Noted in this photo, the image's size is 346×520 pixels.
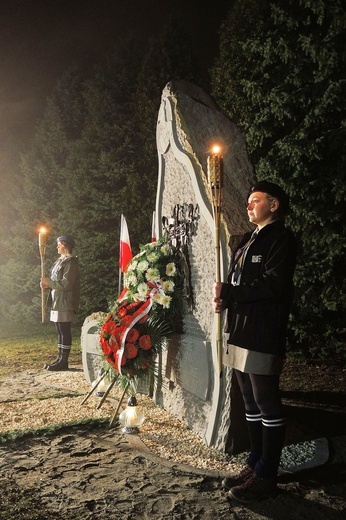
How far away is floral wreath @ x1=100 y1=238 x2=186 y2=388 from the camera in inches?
192

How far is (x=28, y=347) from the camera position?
1057 cm

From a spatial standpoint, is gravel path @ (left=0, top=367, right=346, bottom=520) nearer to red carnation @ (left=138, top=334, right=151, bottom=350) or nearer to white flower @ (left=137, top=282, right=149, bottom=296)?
red carnation @ (left=138, top=334, right=151, bottom=350)

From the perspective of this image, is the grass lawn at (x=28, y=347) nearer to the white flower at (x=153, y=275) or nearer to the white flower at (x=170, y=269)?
the white flower at (x=153, y=275)

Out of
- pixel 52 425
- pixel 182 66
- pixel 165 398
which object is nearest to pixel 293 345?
pixel 165 398

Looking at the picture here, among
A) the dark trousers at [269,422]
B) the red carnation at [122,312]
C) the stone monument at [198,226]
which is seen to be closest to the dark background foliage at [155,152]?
the stone monument at [198,226]

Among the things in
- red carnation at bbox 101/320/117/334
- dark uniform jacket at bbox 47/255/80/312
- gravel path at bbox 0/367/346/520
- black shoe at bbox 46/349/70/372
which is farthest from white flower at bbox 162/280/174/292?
black shoe at bbox 46/349/70/372

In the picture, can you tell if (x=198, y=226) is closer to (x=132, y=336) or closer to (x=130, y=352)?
(x=132, y=336)

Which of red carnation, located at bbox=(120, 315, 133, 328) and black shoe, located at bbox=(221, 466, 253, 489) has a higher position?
red carnation, located at bbox=(120, 315, 133, 328)

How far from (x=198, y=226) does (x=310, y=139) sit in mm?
3674

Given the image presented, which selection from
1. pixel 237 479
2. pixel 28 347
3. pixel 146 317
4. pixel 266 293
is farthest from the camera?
pixel 28 347

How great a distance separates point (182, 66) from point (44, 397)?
435 inches

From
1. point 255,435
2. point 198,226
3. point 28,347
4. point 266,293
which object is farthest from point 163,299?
point 28,347

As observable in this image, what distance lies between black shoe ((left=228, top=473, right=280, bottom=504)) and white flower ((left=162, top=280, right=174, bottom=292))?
6.76 ft

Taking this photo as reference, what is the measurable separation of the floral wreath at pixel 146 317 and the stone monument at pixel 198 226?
180 mm
